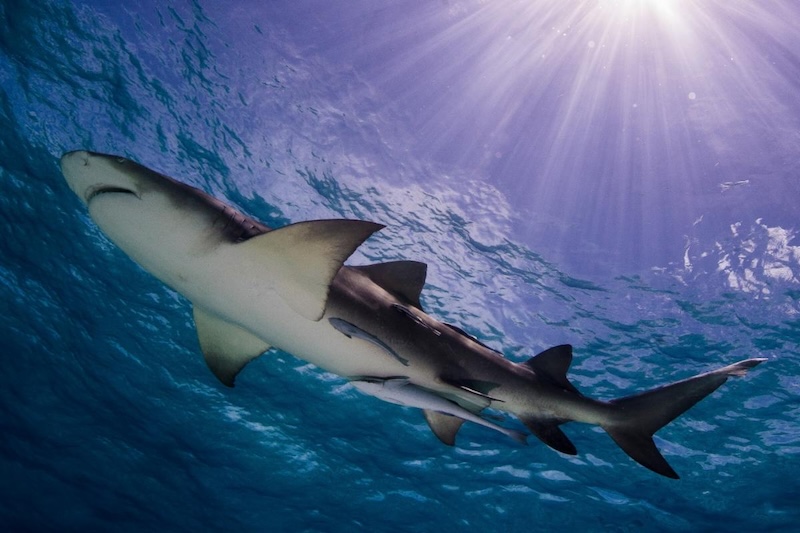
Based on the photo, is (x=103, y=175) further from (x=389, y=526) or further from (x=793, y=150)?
(x=389, y=526)

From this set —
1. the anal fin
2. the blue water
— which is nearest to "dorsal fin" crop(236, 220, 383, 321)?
the anal fin

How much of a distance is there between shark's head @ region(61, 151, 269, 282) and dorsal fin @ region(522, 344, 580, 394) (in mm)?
2627

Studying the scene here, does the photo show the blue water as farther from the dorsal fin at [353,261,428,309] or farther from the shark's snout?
the shark's snout

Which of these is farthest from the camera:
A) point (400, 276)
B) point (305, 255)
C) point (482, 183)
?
point (482, 183)

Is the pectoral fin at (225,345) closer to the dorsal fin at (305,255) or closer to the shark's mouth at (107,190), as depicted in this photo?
the dorsal fin at (305,255)

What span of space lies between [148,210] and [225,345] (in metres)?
1.61

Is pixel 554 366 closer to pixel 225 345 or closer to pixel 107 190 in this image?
pixel 225 345

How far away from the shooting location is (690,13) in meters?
7.22

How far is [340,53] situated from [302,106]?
1287 millimetres

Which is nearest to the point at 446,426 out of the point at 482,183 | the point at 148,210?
the point at 148,210

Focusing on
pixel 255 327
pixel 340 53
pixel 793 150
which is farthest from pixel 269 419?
pixel 793 150

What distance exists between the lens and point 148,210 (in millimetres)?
2799

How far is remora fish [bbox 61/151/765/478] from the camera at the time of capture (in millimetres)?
2844

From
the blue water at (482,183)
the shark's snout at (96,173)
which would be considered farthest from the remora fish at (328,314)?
the blue water at (482,183)
